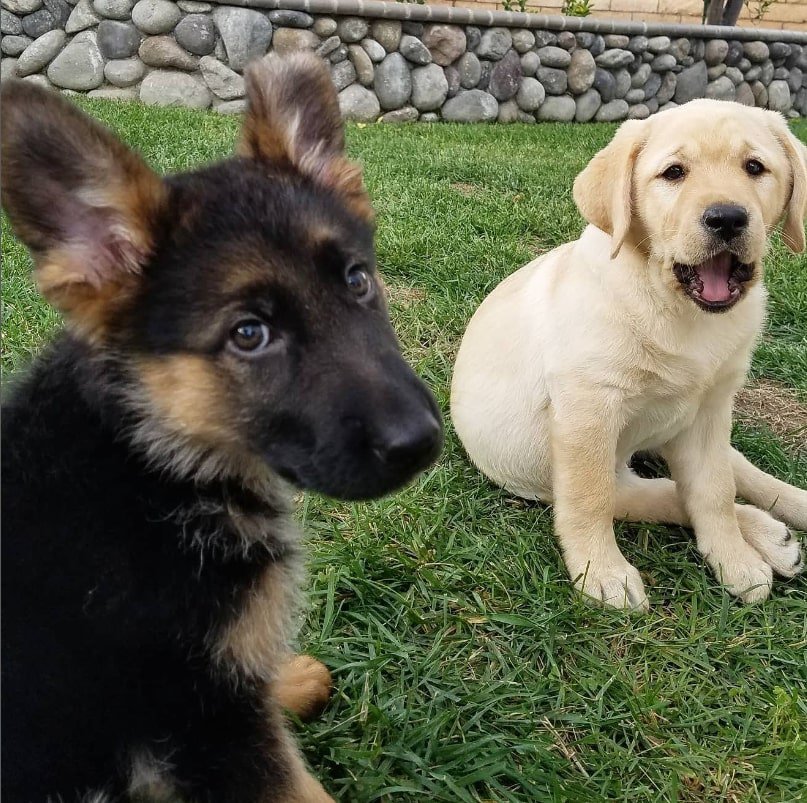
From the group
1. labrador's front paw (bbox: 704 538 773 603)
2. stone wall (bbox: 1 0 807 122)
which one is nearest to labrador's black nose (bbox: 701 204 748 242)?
labrador's front paw (bbox: 704 538 773 603)

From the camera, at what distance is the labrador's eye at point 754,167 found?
2.80 meters

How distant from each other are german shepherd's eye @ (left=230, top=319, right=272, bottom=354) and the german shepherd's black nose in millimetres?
372

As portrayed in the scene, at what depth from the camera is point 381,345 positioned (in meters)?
1.92

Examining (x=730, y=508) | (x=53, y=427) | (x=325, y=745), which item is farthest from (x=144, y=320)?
(x=730, y=508)

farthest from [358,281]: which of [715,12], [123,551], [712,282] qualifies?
[715,12]

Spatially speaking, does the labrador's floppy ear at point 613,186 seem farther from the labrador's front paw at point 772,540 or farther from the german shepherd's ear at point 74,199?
the german shepherd's ear at point 74,199

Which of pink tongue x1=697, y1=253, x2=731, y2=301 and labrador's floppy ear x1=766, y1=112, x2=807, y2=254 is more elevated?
labrador's floppy ear x1=766, y1=112, x2=807, y2=254

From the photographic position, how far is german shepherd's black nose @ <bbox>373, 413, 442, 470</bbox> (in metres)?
1.73

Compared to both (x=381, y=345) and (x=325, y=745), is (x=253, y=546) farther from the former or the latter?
(x=325, y=745)

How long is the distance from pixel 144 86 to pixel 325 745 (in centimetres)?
991

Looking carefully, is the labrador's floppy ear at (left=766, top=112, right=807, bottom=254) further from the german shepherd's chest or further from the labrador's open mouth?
the german shepherd's chest

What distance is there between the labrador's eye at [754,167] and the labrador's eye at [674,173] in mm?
234

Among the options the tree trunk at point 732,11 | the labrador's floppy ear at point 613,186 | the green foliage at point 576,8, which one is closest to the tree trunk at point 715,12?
the tree trunk at point 732,11

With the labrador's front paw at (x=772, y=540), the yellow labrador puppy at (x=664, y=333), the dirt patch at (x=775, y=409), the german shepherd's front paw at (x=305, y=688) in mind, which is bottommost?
the dirt patch at (x=775, y=409)
